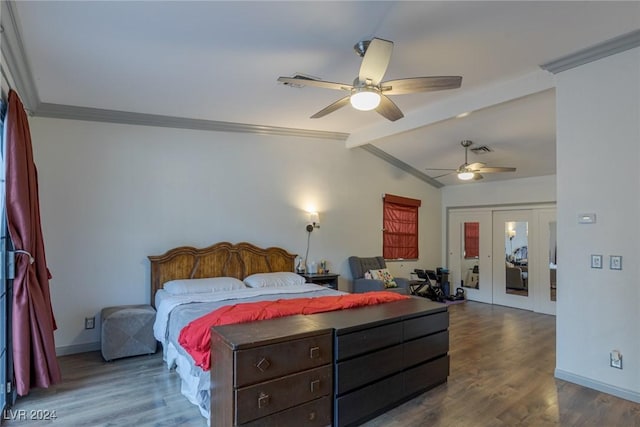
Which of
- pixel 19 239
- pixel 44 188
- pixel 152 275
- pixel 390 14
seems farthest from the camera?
pixel 152 275

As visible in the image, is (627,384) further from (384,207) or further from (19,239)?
(19,239)

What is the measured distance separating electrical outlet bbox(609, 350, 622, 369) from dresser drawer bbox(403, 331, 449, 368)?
1.38 metres

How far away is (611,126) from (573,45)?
30.6 inches

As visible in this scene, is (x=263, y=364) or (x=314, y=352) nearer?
(x=263, y=364)

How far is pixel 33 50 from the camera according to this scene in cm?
289

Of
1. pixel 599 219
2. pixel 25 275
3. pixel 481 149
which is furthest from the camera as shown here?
pixel 481 149

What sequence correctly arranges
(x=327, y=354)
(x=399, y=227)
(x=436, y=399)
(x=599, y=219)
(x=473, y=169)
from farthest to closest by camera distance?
(x=399, y=227), (x=473, y=169), (x=599, y=219), (x=436, y=399), (x=327, y=354)

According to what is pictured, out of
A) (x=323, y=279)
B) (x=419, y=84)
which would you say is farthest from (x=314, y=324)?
(x=323, y=279)

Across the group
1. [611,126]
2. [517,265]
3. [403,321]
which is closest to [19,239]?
[403,321]

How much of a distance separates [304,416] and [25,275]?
241 cm

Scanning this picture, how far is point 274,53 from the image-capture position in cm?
309

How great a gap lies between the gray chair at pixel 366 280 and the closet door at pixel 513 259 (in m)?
2.17

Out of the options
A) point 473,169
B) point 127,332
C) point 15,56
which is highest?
point 15,56

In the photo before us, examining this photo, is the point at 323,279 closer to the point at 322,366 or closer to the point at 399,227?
the point at 399,227
